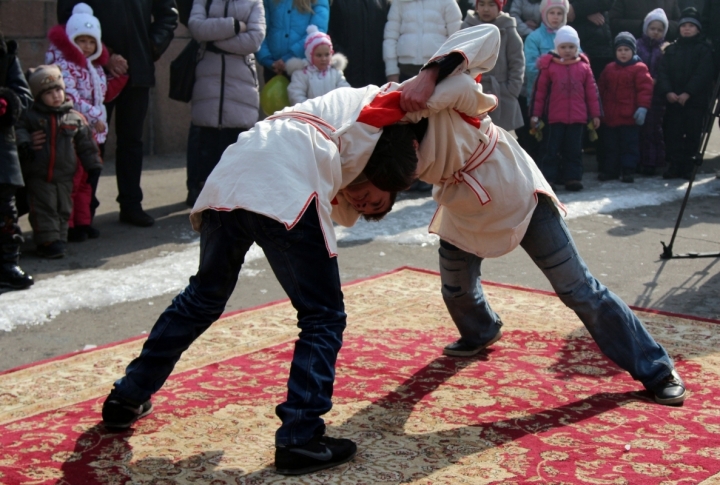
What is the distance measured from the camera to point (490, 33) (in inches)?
131

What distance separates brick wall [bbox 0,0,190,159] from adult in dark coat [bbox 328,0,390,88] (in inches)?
83.3

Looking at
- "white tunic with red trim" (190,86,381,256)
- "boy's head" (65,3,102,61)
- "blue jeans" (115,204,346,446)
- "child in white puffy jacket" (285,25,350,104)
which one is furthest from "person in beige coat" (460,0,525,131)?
"blue jeans" (115,204,346,446)

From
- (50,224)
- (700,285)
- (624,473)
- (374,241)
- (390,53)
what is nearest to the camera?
(624,473)

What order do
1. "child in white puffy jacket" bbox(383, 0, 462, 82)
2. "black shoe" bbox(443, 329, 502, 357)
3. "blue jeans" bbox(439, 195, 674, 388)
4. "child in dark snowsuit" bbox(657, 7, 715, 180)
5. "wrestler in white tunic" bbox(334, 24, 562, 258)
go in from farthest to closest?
"child in dark snowsuit" bbox(657, 7, 715, 180) < "child in white puffy jacket" bbox(383, 0, 462, 82) < "black shoe" bbox(443, 329, 502, 357) < "blue jeans" bbox(439, 195, 674, 388) < "wrestler in white tunic" bbox(334, 24, 562, 258)

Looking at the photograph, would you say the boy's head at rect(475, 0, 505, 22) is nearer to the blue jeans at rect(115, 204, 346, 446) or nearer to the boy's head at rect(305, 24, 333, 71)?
the boy's head at rect(305, 24, 333, 71)

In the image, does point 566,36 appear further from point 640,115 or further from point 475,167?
point 475,167

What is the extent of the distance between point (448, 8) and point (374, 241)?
8.95 feet

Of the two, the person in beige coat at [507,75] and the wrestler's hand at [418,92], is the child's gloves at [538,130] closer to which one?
the person in beige coat at [507,75]

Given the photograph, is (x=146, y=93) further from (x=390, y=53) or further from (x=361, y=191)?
(x=361, y=191)

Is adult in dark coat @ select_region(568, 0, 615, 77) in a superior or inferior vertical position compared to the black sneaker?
superior

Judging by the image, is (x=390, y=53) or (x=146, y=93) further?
(x=390, y=53)

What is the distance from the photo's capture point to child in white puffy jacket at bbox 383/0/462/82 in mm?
8523

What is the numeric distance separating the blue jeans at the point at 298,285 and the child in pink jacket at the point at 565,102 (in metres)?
6.29

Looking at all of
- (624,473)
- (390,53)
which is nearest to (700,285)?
(624,473)
